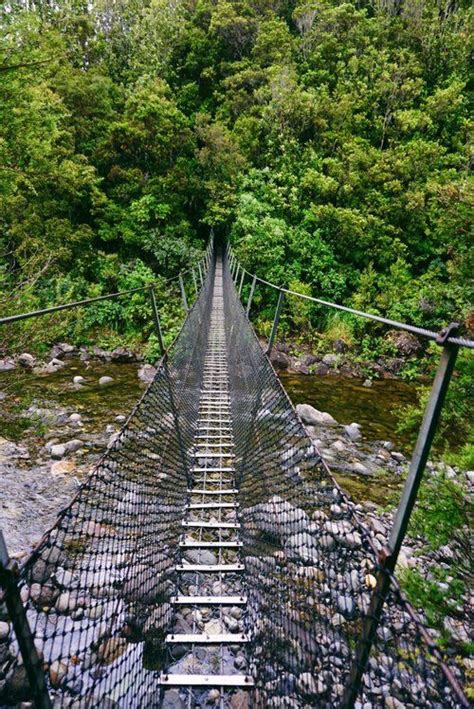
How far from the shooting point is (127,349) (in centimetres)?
655

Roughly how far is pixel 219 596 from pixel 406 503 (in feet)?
4.41

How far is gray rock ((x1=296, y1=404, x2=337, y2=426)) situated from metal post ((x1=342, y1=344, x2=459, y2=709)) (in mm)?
3727

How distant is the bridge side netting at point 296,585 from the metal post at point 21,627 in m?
0.52

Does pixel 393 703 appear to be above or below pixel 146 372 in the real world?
above

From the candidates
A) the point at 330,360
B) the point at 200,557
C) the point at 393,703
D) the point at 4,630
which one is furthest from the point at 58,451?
the point at 330,360

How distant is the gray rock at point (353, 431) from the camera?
13.1ft

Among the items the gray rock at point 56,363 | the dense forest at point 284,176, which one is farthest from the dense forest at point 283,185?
the gray rock at point 56,363

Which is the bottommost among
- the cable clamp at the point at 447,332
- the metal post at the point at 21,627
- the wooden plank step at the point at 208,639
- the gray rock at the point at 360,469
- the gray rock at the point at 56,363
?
the gray rock at the point at 56,363

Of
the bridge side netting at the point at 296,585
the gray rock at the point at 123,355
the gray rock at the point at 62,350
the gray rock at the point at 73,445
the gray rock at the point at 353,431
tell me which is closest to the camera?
the bridge side netting at the point at 296,585

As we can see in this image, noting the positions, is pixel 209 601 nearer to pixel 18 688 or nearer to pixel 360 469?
pixel 18 688

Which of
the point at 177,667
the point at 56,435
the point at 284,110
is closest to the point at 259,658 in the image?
the point at 177,667

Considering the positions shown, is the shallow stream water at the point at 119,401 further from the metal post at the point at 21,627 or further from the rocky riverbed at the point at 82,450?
the metal post at the point at 21,627

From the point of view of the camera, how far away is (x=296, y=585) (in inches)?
68.4

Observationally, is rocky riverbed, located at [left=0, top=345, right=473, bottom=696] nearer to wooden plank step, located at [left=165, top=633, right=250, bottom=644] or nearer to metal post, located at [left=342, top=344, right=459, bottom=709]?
wooden plank step, located at [left=165, top=633, right=250, bottom=644]
